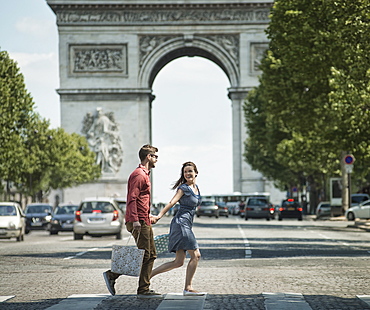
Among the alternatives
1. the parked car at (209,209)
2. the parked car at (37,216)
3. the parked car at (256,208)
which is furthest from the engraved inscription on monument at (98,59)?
the parked car at (37,216)

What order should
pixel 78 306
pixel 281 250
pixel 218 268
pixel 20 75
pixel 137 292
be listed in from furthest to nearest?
pixel 20 75
pixel 281 250
pixel 218 268
pixel 137 292
pixel 78 306

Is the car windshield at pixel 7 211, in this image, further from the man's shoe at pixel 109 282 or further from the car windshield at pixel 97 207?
the man's shoe at pixel 109 282

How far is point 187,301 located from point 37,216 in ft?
118

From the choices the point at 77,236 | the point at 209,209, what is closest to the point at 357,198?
the point at 209,209

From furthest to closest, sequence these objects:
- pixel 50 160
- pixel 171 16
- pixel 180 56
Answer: pixel 180 56 < pixel 50 160 < pixel 171 16

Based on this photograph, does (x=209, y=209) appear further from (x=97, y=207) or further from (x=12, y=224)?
(x=97, y=207)

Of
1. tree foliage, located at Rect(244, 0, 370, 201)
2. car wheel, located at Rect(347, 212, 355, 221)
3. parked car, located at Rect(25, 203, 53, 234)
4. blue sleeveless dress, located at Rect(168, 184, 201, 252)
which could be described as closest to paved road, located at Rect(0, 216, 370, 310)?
blue sleeveless dress, located at Rect(168, 184, 201, 252)

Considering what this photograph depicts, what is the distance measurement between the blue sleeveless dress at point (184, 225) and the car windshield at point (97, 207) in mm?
19911

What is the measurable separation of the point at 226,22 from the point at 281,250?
50.2 metres

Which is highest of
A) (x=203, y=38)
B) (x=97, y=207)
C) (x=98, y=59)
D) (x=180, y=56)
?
(x=203, y=38)

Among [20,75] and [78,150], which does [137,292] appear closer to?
[20,75]

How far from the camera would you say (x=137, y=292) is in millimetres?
12375

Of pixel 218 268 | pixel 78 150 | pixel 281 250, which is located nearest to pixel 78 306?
pixel 218 268

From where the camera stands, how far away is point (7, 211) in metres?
34.7
